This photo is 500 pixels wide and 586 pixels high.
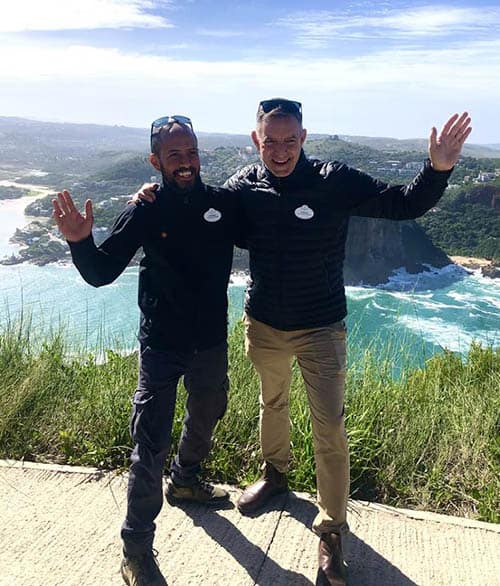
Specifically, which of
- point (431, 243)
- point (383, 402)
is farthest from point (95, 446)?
point (431, 243)

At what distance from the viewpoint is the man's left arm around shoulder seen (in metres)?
2.08

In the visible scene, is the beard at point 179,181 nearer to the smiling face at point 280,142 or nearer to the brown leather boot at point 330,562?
the smiling face at point 280,142

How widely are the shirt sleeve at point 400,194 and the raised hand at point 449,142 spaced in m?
0.04

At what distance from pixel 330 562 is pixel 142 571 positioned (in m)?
0.65

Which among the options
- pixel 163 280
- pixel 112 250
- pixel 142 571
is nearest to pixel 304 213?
pixel 163 280

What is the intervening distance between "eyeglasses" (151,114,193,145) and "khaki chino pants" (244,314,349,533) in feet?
2.72

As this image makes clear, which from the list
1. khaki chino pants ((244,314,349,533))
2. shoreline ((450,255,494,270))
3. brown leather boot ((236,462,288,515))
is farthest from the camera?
shoreline ((450,255,494,270))

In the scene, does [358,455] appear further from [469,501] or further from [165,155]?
[165,155]

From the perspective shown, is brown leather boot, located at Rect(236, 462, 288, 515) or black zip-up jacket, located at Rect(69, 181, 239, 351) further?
brown leather boot, located at Rect(236, 462, 288, 515)

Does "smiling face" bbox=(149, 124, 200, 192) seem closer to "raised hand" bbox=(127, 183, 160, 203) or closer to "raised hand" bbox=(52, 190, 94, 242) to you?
"raised hand" bbox=(127, 183, 160, 203)

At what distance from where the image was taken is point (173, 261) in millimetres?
Answer: 2115

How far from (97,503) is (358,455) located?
118 centimetres

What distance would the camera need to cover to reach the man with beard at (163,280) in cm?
201

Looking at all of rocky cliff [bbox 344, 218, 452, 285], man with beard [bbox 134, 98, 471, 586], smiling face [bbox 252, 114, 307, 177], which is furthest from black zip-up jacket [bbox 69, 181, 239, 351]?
rocky cliff [bbox 344, 218, 452, 285]
